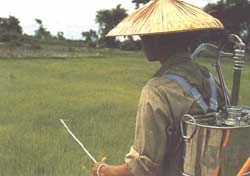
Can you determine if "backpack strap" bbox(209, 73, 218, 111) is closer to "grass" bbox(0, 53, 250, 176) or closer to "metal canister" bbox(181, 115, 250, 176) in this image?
"metal canister" bbox(181, 115, 250, 176)

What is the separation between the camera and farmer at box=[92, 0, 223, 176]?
90.3 inches

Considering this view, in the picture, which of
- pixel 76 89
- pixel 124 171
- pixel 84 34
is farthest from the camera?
pixel 84 34

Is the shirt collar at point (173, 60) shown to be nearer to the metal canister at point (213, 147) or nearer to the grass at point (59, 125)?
the metal canister at point (213, 147)

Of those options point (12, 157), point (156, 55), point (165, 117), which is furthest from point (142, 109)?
point (12, 157)

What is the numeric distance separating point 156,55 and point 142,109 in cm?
26

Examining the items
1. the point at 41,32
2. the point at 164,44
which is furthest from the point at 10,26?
the point at 164,44

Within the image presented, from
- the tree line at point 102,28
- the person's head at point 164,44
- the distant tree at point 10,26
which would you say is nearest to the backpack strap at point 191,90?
the person's head at point 164,44

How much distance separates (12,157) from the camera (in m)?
5.94

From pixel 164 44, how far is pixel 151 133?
0.37m

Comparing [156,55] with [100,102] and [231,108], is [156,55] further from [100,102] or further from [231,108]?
[100,102]

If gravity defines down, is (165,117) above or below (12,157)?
above

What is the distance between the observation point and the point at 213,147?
7.15 feet

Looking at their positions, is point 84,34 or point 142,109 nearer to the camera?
point 142,109

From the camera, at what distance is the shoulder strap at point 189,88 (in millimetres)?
2332
